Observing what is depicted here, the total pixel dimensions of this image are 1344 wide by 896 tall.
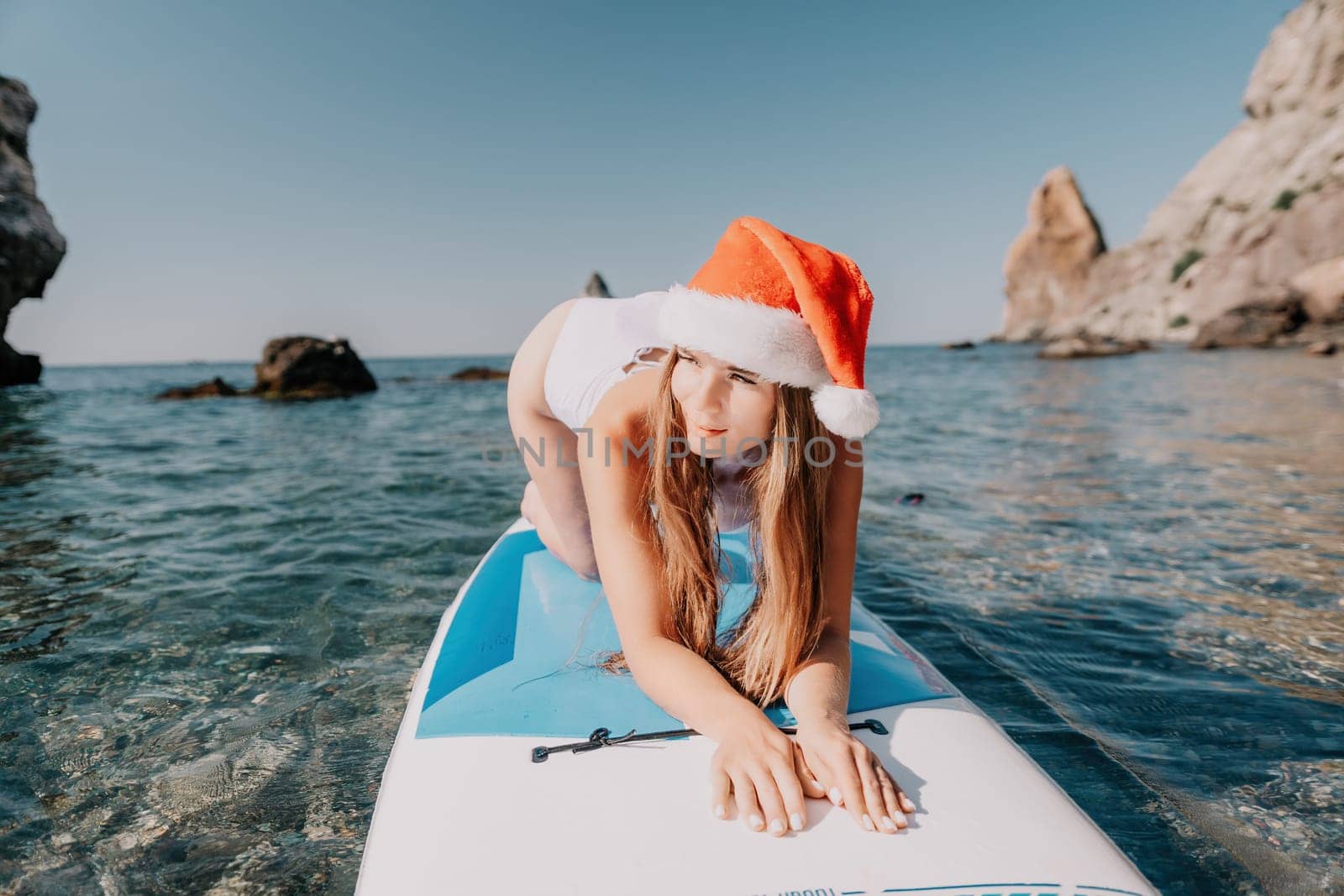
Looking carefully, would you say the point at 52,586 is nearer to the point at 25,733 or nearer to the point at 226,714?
the point at 25,733

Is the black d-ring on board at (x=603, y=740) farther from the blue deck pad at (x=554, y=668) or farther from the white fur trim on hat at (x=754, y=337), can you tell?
the white fur trim on hat at (x=754, y=337)

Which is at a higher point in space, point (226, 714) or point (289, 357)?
point (289, 357)

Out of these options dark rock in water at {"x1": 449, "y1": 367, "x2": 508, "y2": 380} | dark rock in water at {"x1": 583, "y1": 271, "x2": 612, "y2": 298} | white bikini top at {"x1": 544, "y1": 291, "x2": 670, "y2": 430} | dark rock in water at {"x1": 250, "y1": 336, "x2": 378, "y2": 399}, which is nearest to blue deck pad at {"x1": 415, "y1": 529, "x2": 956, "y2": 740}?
white bikini top at {"x1": 544, "y1": 291, "x2": 670, "y2": 430}

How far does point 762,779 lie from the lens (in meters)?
1.36

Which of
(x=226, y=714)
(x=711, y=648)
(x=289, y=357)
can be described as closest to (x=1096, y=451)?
(x=711, y=648)

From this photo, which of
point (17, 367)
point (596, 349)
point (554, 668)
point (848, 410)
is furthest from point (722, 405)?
point (17, 367)

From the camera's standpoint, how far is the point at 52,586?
12.5ft

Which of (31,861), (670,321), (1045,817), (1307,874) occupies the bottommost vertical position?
(31,861)

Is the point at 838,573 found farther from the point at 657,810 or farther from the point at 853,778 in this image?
the point at 657,810

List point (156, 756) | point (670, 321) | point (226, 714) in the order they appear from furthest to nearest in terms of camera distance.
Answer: point (226, 714) → point (156, 756) → point (670, 321)

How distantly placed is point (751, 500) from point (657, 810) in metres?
0.88

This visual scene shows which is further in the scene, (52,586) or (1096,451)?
(1096,451)

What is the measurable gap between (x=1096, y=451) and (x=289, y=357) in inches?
800

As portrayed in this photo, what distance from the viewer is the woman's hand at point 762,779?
1.30 meters
